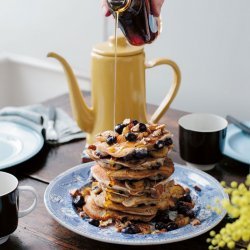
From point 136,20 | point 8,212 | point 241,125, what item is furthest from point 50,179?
point 241,125

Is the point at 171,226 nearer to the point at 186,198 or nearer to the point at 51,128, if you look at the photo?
the point at 186,198

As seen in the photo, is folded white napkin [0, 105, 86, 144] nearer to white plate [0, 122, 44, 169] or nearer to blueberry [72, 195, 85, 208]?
white plate [0, 122, 44, 169]

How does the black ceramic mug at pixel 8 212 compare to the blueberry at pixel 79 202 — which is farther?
the blueberry at pixel 79 202

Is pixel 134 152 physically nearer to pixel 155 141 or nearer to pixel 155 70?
pixel 155 141

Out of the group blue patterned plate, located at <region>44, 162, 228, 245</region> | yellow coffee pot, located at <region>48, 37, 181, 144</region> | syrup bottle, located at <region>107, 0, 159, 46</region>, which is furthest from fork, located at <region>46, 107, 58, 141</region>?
syrup bottle, located at <region>107, 0, 159, 46</region>

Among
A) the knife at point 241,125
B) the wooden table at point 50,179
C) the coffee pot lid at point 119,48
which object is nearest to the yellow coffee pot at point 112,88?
the coffee pot lid at point 119,48

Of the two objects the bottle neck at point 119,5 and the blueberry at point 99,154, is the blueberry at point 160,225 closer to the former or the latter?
the blueberry at point 99,154
